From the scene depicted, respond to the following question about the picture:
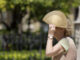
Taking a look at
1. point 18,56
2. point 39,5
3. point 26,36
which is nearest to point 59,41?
point 18,56

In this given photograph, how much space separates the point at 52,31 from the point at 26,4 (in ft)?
26.0

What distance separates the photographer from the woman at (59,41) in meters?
3.08

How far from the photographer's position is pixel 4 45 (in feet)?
36.6

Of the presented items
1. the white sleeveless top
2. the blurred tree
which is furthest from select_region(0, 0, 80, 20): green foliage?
the white sleeveless top

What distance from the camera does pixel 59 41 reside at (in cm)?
316

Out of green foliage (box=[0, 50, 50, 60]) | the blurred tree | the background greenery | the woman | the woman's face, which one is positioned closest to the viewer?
the woman

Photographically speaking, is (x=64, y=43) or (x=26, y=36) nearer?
(x=64, y=43)

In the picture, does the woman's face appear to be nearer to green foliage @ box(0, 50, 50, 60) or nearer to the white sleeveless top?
the white sleeveless top

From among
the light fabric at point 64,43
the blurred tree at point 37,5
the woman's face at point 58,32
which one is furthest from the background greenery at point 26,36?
the light fabric at point 64,43

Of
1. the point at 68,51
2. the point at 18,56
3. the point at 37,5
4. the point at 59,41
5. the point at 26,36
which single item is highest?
the point at 37,5

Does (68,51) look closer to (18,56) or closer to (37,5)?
(18,56)

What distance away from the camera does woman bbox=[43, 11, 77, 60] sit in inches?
121

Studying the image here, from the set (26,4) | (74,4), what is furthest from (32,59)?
(74,4)

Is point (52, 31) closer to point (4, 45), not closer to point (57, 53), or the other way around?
point (57, 53)
